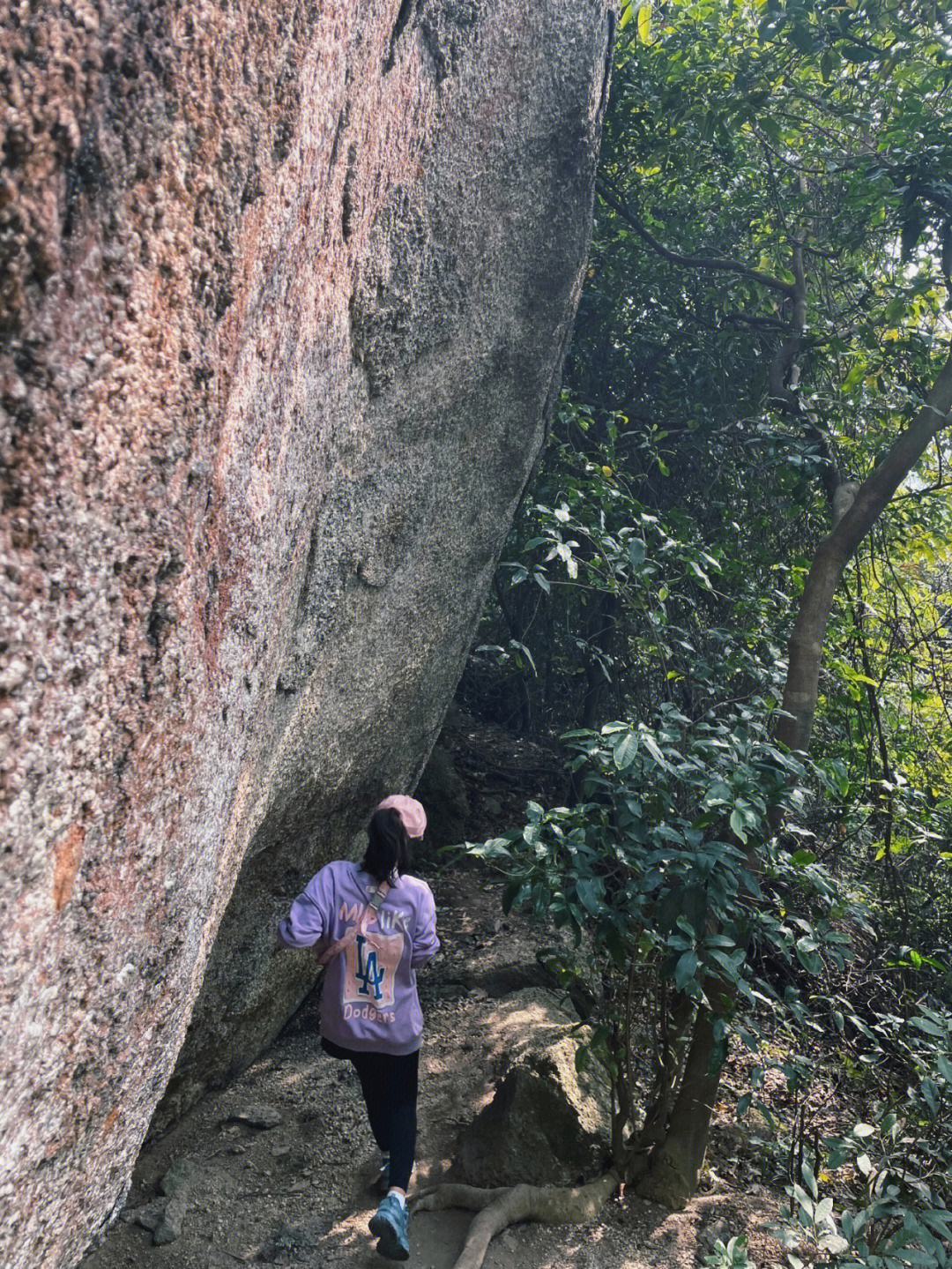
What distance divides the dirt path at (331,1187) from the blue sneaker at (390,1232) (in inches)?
5.4

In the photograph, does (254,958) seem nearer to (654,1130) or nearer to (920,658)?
(654,1130)

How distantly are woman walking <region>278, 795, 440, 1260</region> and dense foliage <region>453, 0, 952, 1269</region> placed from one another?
0.29 meters

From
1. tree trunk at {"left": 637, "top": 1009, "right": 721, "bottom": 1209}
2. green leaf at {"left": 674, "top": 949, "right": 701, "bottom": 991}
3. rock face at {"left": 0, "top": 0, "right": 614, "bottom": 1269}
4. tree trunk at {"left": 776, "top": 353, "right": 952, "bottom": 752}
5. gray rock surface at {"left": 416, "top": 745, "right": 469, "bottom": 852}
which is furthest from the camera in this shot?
gray rock surface at {"left": 416, "top": 745, "right": 469, "bottom": 852}

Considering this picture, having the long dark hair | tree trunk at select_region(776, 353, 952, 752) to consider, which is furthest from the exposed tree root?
tree trunk at select_region(776, 353, 952, 752)

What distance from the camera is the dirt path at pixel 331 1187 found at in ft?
9.38

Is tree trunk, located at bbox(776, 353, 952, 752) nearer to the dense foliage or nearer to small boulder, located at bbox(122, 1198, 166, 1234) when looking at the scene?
the dense foliage

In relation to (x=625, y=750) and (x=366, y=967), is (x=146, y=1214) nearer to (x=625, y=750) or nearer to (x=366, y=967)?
(x=366, y=967)

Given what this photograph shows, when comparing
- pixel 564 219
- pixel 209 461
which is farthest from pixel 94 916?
pixel 564 219

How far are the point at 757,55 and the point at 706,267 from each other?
3.66ft

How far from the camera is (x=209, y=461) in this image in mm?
1455

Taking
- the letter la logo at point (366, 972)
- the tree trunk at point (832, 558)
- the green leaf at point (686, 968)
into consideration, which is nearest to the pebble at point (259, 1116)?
the letter la logo at point (366, 972)

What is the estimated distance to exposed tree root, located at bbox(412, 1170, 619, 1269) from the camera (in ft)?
9.47

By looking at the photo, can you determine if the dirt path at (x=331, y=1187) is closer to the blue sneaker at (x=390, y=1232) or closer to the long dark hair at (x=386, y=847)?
the blue sneaker at (x=390, y=1232)

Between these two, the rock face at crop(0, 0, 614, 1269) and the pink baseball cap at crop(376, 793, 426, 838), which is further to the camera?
the pink baseball cap at crop(376, 793, 426, 838)
